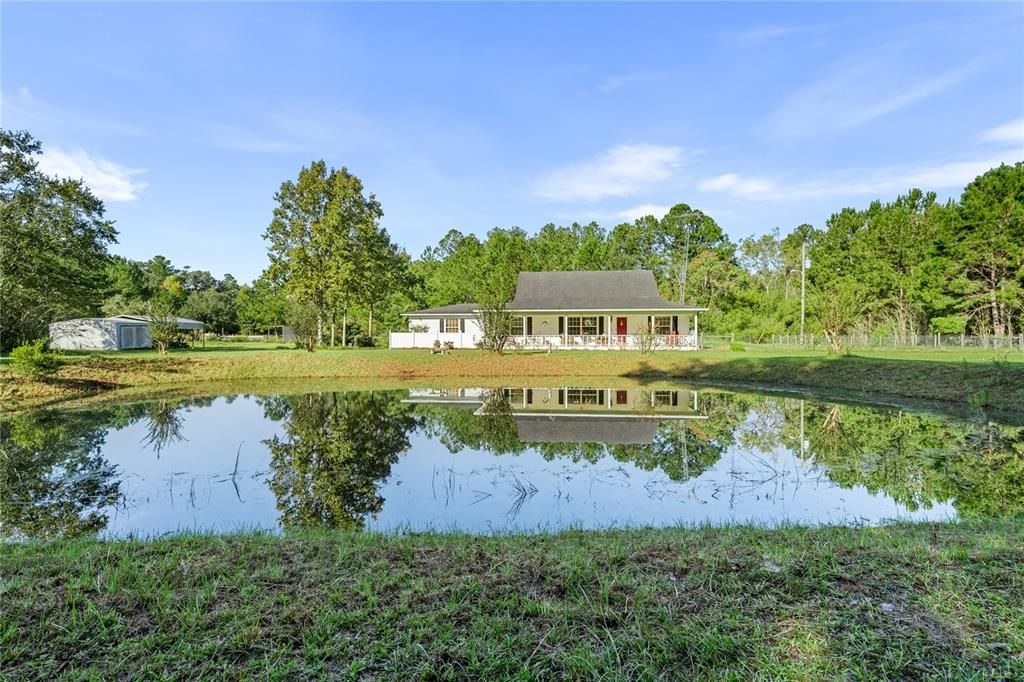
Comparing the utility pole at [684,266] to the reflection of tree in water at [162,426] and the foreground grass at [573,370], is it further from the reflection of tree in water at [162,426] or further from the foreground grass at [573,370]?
the reflection of tree in water at [162,426]

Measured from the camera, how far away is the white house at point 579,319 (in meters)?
27.5

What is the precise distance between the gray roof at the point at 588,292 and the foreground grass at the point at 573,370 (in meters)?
4.54

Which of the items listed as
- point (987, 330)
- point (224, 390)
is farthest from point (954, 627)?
point (987, 330)

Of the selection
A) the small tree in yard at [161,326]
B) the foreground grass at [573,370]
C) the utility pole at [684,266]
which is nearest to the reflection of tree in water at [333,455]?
the foreground grass at [573,370]

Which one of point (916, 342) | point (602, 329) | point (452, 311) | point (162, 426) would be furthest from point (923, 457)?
point (916, 342)

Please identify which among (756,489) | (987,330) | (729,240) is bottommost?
(756,489)

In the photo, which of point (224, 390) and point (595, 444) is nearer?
point (595, 444)

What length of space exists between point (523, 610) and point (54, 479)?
735cm

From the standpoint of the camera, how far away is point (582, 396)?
1598 cm

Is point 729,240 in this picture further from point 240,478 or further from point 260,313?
point 240,478

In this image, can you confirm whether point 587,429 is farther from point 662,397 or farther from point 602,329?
point 602,329

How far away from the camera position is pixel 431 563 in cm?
340

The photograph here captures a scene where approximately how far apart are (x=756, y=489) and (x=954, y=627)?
4.01m

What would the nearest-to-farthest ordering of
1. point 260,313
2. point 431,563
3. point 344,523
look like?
point 431,563, point 344,523, point 260,313
